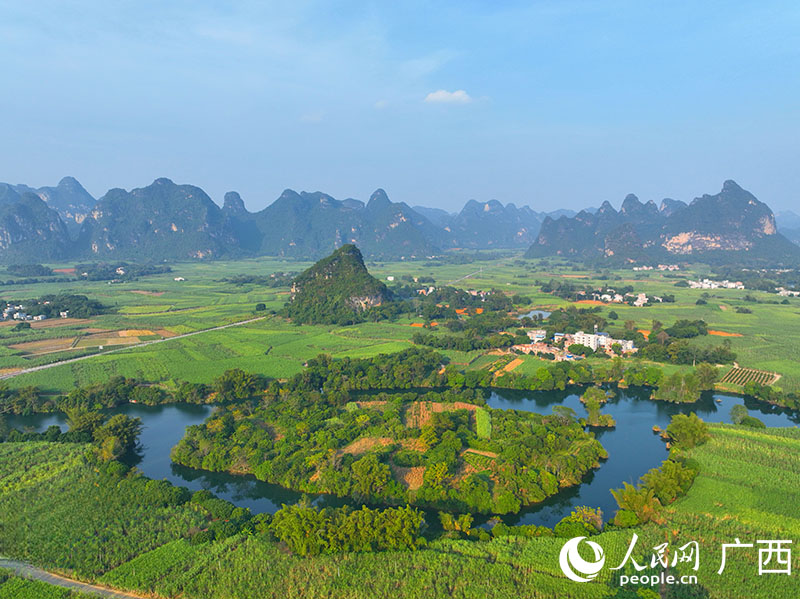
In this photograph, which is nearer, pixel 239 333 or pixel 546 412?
pixel 546 412

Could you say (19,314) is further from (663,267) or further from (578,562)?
(663,267)

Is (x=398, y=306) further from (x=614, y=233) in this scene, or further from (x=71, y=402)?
(x=614, y=233)

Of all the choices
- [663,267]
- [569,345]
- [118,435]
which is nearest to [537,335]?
[569,345]

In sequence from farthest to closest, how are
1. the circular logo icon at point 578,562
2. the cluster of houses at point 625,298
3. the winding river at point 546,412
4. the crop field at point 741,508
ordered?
the cluster of houses at point 625,298 < the winding river at point 546,412 < the circular logo icon at point 578,562 < the crop field at point 741,508

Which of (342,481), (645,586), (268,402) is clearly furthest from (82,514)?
(645,586)

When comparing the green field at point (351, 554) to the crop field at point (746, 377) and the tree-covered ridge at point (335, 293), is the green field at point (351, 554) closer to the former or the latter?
the crop field at point (746, 377)

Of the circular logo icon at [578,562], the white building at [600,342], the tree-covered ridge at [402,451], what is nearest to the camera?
the circular logo icon at [578,562]

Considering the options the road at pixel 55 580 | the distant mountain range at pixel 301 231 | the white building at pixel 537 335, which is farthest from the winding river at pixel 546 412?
the distant mountain range at pixel 301 231
